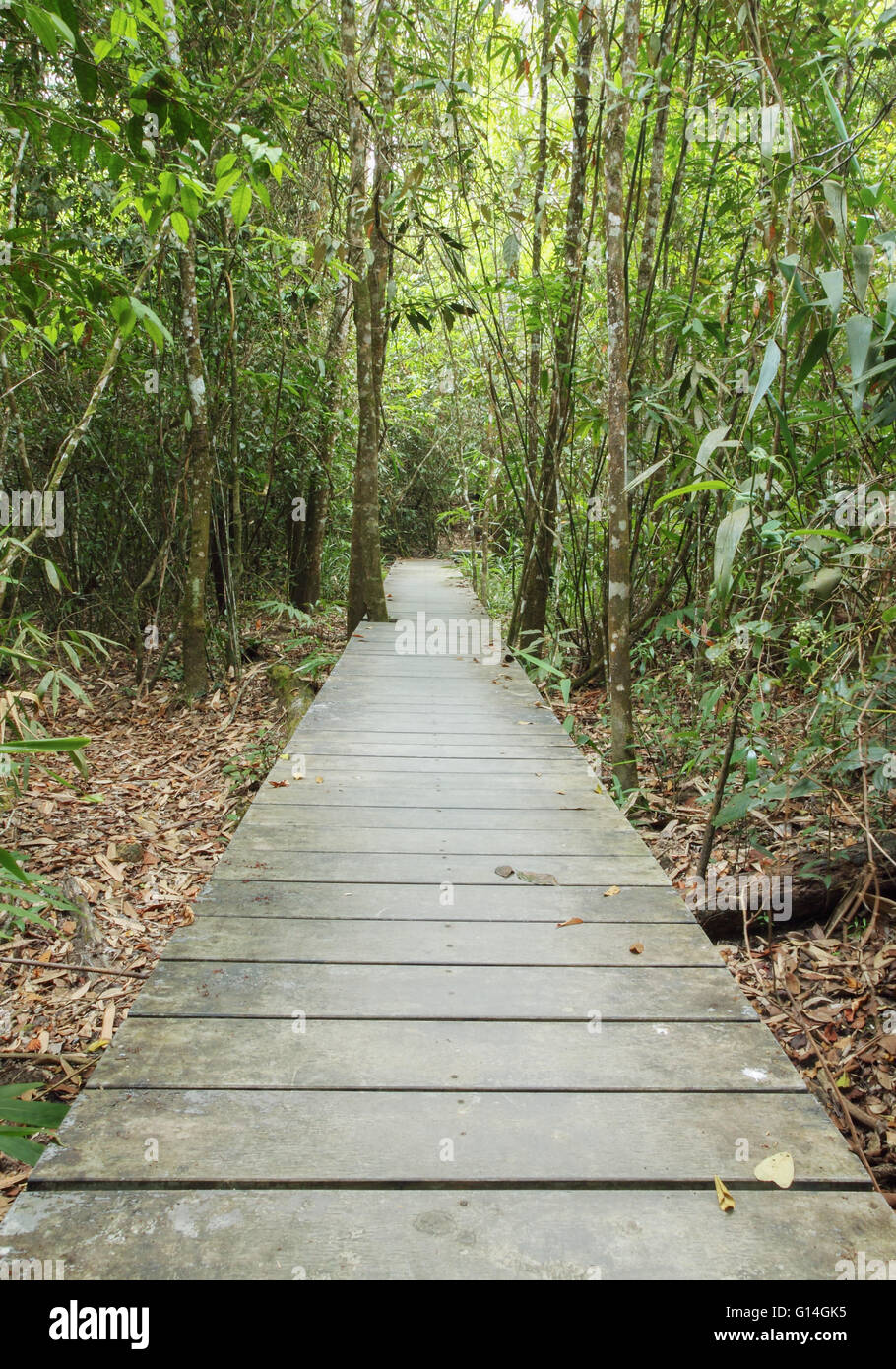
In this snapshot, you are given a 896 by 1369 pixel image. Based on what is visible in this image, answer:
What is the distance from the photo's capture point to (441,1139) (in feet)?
4.23

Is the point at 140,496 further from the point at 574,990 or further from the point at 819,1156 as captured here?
the point at 819,1156

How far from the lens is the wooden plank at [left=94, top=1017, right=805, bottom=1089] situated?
1416 millimetres

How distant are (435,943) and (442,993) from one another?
0.20 m

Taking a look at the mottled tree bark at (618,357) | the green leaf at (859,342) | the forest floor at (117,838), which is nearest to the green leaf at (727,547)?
the green leaf at (859,342)

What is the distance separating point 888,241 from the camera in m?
2.01

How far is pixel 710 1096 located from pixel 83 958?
2.24 metres

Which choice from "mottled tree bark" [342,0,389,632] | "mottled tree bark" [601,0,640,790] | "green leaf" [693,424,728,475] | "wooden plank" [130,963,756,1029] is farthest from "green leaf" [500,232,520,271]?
"wooden plank" [130,963,756,1029]

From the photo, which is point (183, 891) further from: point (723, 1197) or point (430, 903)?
point (723, 1197)

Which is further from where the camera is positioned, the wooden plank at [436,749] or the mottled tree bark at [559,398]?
the mottled tree bark at [559,398]

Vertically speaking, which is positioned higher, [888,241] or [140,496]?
[888,241]

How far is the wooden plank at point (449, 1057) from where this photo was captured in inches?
55.7

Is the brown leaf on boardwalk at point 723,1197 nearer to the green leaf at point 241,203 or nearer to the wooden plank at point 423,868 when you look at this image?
the wooden plank at point 423,868

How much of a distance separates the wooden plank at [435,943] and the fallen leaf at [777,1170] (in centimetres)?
55
